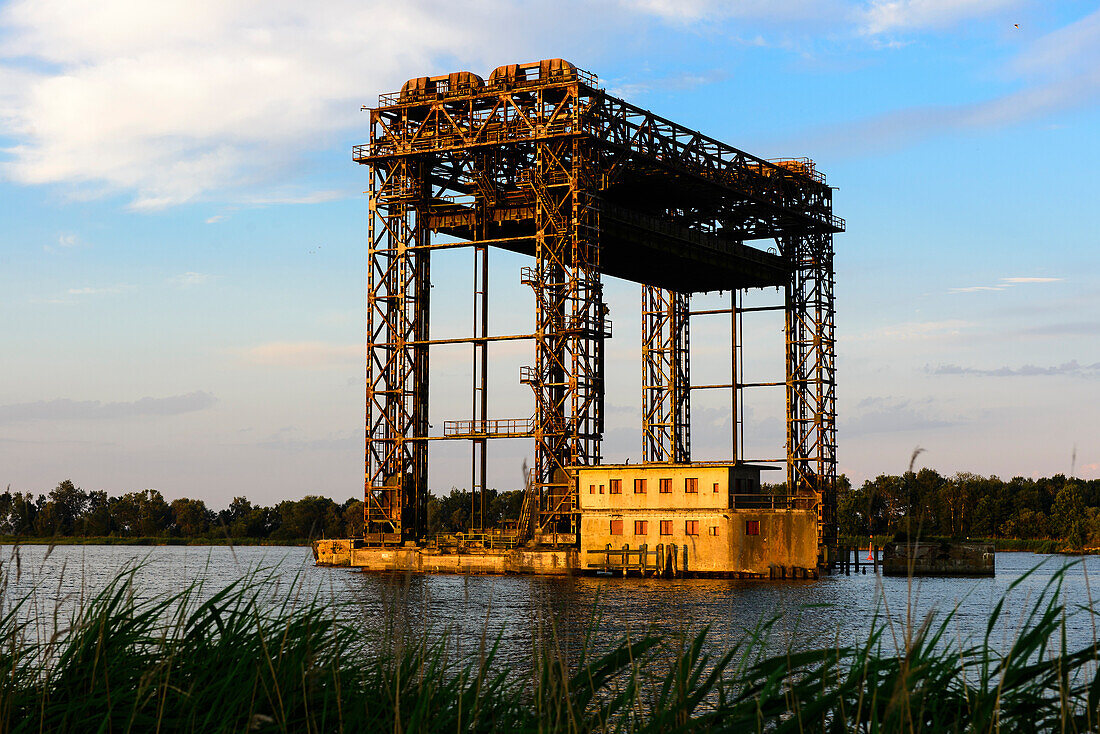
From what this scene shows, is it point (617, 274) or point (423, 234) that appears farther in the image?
point (617, 274)

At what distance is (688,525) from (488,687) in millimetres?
60095

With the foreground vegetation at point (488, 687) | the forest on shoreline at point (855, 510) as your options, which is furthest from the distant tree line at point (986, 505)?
the foreground vegetation at point (488, 687)

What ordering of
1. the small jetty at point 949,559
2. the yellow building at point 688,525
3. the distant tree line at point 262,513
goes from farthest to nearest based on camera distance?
1. the distant tree line at point 262,513
2. the small jetty at point 949,559
3. the yellow building at point 688,525

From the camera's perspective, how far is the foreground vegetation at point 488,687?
27.6ft

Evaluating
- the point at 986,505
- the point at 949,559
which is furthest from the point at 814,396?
the point at 986,505

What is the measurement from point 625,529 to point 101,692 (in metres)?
61.1

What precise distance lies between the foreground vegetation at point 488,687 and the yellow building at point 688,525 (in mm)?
57536

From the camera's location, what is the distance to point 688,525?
230ft

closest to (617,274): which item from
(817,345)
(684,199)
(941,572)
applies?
(684,199)

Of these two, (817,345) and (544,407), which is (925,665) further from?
(817,345)

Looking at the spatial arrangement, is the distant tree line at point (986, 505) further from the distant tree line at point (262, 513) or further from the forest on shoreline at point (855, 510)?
the distant tree line at point (262, 513)

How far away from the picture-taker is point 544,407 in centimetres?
7281

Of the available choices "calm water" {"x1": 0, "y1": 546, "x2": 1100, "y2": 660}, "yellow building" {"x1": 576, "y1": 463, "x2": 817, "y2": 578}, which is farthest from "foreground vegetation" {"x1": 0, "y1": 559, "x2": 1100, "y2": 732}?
"yellow building" {"x1": 576, "y1": 463, "x2": 817, "y2": 578}

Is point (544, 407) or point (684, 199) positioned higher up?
point (684, 199)
